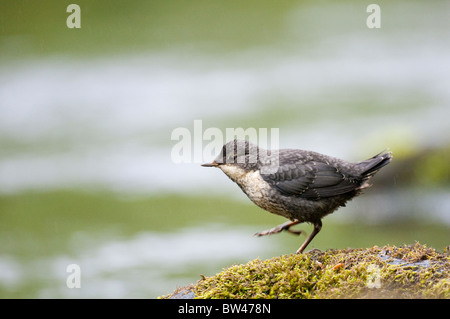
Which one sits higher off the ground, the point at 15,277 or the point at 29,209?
the point at 29,209

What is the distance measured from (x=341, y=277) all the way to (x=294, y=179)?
1659 mm

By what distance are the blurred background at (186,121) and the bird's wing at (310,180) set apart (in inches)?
125

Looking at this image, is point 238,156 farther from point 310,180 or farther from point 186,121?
point 186,121

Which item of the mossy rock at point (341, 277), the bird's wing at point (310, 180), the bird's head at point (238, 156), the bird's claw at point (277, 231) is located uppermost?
the bird's head at point (238, 156)

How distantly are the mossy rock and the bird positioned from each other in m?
0.98

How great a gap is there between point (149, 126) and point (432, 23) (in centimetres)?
988

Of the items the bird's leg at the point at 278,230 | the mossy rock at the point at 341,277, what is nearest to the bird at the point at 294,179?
the bird's leg at the point at 278,230

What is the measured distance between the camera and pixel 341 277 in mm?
4664

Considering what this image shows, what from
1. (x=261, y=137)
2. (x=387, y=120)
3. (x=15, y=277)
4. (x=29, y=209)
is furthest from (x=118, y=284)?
(x=387, y=120)

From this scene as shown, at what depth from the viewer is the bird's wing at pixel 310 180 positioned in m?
6.10

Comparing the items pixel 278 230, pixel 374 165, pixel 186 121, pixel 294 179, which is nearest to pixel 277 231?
pixel 278 230

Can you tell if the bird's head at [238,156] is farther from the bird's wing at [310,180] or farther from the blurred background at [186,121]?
the blurred background at [186,121]
